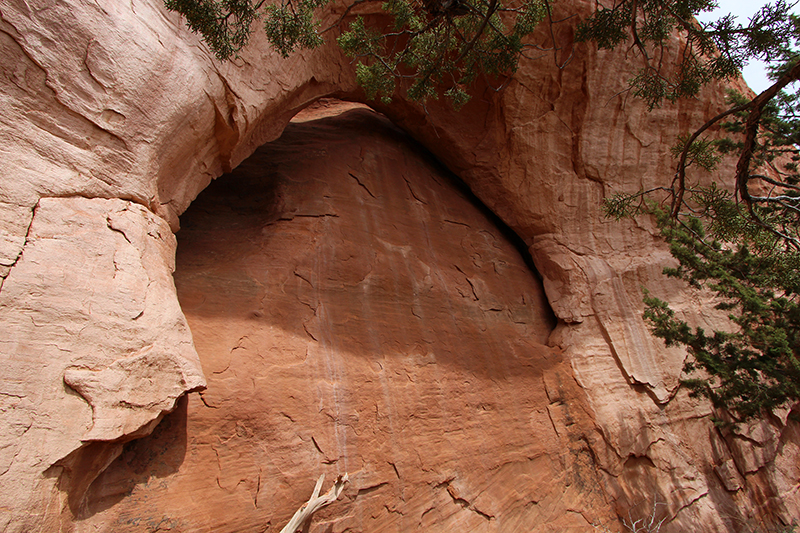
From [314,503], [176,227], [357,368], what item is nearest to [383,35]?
[176,227]

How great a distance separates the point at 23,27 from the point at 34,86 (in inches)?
15.5

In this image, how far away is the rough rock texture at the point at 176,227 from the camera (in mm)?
2984

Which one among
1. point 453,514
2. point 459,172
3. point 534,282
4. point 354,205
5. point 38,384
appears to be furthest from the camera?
point 459,172

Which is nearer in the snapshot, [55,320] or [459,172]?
[55,320]

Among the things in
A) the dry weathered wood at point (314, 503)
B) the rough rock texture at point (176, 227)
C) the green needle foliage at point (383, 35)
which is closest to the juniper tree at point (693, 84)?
the green needle foliage at point (383, 35)

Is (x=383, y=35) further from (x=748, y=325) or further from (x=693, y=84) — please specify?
(x=748, y=325)

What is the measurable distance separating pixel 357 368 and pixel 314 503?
1.50 meters

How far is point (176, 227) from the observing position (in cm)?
471

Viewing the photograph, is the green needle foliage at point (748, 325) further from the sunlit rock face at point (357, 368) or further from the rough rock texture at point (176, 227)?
the sunlit rock face at point (357, 368)

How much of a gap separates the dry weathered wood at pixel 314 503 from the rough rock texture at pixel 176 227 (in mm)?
201

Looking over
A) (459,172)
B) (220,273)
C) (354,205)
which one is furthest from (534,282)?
(220,273)

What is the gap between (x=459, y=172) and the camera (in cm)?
841

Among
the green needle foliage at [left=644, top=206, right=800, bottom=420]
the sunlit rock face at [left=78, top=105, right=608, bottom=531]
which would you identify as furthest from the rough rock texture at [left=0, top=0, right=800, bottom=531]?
the green needle foliage at [left=644, top=206, right=800, bottom=420]

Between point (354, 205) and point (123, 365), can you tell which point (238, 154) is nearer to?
point (354, 205)
